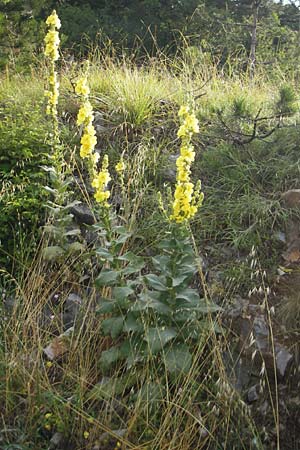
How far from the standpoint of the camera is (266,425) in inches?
99.7

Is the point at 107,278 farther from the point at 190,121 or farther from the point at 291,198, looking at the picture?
the point at 291,198

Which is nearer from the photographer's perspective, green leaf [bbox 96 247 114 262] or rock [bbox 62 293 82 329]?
green leaf [bbox 96 247 114 262]

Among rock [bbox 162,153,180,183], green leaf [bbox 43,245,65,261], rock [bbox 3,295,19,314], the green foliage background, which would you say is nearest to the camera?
rock [bbox 3,295,19,314]

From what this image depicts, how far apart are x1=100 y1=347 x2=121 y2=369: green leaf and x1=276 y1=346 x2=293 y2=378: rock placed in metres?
0.82

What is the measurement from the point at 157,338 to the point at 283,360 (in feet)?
2.31

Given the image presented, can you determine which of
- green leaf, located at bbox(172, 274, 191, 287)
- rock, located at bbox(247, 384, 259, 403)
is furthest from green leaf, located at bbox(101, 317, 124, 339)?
rock, located at bbox(247, 384, 259, 403)

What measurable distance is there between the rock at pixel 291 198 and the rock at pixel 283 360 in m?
1.26

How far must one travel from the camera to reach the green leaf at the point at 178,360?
245 centimetres

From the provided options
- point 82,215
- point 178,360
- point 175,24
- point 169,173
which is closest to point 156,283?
point 178,360

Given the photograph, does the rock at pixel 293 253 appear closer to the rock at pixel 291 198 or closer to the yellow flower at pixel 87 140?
the rock at pixel 291 198

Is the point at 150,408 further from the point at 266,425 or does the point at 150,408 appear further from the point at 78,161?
the point at 78,161

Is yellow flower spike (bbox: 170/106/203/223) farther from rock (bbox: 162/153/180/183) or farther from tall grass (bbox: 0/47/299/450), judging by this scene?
rock (bbox: 162/153/180/183)

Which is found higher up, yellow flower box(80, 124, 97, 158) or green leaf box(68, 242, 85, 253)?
yellow flower box(80, 124, 97, 158)

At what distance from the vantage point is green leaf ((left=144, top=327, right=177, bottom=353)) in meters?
2.46
